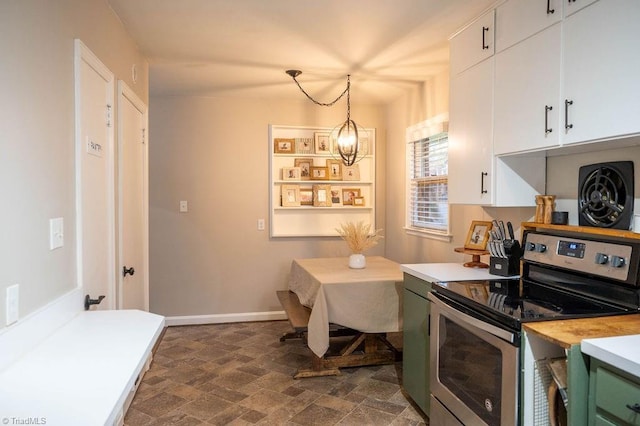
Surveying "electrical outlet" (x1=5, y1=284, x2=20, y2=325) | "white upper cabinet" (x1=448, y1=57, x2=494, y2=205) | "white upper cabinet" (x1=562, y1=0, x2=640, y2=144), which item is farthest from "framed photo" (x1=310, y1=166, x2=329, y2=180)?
"electrical outlet" (x1=5, y1=284, x2=20, y2=325)

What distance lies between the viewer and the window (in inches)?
147

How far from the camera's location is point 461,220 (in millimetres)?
3400

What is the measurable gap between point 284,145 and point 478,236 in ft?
8.77

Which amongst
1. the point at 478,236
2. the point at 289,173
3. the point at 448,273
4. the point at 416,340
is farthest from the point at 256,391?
the point at 289,173

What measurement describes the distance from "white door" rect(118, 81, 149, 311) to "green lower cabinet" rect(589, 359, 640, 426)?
8.52ft

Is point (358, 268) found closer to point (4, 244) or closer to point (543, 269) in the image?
point (543, 269)

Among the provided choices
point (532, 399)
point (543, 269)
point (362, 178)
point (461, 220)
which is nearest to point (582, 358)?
point (532, 399)

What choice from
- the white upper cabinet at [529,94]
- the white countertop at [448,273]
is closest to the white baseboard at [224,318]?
the white countertop at [448,273]

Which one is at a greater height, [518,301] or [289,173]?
[289,173]

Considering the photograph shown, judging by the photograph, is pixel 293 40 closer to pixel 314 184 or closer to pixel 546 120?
pixel 546 120

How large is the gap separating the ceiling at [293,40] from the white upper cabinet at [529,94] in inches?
20.4

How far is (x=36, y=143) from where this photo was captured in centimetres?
154

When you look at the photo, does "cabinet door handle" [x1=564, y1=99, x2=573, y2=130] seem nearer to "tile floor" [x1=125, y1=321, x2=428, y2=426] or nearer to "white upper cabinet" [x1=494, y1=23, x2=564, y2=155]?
"white upper cabinet" [x1=494, y1=23, x2=564, y2=155]

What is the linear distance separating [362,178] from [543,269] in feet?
9.83
